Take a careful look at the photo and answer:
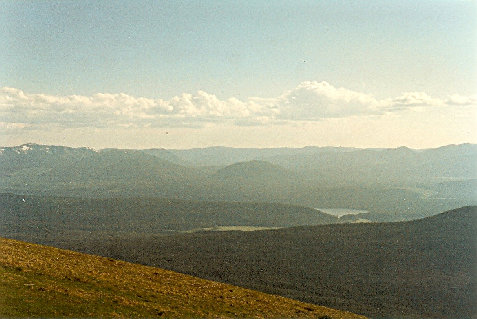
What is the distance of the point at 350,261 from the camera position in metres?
123

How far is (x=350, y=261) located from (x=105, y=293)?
9223 centimetres

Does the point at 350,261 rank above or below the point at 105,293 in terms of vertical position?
below

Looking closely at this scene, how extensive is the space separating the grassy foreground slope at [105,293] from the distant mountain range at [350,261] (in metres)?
29.2

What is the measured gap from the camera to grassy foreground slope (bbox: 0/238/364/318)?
38000mm

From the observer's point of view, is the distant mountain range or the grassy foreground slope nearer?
the grassy foreground slope

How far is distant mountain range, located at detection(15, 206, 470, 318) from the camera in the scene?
90.4 m

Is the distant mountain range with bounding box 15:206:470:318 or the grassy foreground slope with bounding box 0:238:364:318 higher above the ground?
the grassy foreground slope with bounding box 0:238:364:318

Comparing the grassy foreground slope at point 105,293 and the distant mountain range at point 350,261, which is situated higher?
the grassy foreground slope at point 105,293

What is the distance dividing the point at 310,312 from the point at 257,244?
88387 millimetres

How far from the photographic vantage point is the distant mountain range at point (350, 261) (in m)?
90.4

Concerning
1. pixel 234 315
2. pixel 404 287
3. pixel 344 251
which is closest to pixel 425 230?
pixel 344 251

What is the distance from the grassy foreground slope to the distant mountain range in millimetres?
29239

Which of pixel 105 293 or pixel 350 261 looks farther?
pixel 350 261

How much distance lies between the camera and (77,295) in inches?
1646
